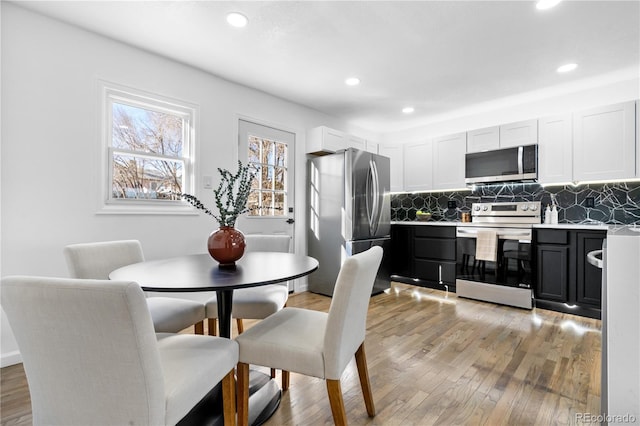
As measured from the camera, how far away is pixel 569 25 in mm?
2322

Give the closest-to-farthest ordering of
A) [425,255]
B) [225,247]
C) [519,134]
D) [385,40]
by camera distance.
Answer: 1. [225,247]
2. [385,40]
3. [519,134]
4. [425,255]

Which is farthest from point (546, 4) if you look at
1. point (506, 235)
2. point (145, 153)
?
point (145, 153)

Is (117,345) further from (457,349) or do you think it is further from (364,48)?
(364,48)

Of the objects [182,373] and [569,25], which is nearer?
[182,373]

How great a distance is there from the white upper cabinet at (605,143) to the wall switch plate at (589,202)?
12.1 inches

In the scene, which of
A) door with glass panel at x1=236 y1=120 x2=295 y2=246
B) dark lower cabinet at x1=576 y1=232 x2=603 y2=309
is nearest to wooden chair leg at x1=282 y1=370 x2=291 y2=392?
door with glass panel at x1=236 y1=120 x2=295 y2=246

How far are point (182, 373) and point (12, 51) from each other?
2.49m

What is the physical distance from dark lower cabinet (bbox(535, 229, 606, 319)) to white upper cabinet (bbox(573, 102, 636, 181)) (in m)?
0.71

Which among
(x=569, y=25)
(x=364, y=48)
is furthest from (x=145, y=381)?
(x=569, y=25)

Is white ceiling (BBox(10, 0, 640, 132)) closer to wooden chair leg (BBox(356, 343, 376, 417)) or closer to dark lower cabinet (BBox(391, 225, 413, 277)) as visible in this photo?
dark lower cabinet (BBox(391, 225, 413, 277))

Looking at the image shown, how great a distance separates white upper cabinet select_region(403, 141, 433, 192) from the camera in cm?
454

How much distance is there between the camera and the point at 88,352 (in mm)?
845

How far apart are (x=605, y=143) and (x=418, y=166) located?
2068 mm

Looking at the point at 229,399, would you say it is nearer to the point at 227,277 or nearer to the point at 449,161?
the point at 227,277
